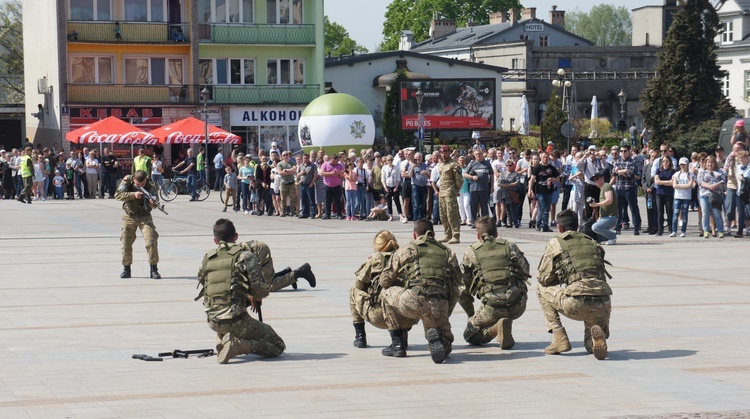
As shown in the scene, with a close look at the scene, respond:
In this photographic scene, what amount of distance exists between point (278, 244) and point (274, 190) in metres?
9.17

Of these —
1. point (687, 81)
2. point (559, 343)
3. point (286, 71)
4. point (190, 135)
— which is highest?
point (286, 71)

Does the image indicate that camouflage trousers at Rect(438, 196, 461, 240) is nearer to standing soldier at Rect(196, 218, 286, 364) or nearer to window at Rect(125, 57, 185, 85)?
standing soldier at Rect(196, 218, 286, 364)

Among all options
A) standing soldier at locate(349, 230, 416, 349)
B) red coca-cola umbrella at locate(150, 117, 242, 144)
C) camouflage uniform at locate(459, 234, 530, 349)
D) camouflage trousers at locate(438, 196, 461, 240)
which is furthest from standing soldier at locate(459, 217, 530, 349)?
red coca-cola umbrella at locate(150, 117, 242, 144)

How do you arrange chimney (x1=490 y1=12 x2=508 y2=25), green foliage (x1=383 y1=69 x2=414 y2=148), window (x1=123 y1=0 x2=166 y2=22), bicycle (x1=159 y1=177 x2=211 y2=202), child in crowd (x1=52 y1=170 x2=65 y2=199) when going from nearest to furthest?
bicycle (x1=159 y1=177 x2=211 y2=202)
child in crowd (x1=52 y1=170 x2=65 y2=199)
window (x1=123 y1=0 x2=166 y2=22)
green foliage (x1=383 y1=69 x2=414 y2=148)
chimney (x1=490 y1=12 x2=508 y2=25)

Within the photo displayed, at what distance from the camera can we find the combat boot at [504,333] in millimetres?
11234

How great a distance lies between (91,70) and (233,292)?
146 ft

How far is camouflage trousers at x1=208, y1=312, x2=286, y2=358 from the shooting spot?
10.7m

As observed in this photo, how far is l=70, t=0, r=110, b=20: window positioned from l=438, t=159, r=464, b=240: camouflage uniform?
34256mm

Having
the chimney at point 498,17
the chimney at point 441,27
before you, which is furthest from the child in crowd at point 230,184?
the chimney at point 498,17

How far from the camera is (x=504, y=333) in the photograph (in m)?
11.2

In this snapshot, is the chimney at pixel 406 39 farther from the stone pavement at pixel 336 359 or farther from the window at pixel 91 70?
the stone pavement at pixel 336 359

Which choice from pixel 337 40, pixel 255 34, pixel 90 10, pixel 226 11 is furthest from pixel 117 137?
pixel 337 40

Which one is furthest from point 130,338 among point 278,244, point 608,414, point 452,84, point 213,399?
point 452,84

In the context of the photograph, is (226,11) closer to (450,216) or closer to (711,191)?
(450,216)
